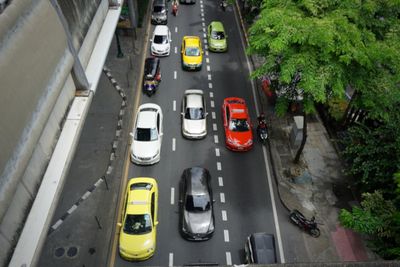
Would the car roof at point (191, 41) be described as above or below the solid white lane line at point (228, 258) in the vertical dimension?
above

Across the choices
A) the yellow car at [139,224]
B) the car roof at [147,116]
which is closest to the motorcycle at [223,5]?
the car roof at [147,116]

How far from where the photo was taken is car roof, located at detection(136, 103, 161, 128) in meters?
20.0

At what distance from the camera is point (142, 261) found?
15.5 meters

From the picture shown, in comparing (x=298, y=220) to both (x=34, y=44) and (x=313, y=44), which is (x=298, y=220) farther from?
(x=34, y=44)

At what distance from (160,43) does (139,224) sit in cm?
1731

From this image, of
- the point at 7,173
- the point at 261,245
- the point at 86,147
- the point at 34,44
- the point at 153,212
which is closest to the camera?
the point at 7,173

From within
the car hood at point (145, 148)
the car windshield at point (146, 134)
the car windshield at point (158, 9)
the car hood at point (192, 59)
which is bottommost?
the car hood at point (145, 148)

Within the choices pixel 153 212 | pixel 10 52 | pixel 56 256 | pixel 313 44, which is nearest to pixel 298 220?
pixel 153 212

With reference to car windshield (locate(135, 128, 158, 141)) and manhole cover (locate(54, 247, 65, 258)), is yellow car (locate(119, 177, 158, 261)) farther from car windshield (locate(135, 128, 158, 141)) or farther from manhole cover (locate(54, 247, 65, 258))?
car windshield (locate(135, 128, 158, 141))

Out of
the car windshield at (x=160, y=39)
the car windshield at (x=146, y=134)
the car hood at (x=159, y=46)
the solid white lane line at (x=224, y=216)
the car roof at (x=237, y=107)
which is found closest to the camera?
the solid white lane line at (x=224, y=216)

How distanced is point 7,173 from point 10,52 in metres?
3.34

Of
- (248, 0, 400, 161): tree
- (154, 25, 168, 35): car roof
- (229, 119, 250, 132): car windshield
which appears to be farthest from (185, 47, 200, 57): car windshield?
(248, 0, 400, 161): tree

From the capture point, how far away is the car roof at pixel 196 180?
672 inches

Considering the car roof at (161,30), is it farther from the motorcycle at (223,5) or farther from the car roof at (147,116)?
the car roof at (147,116)
